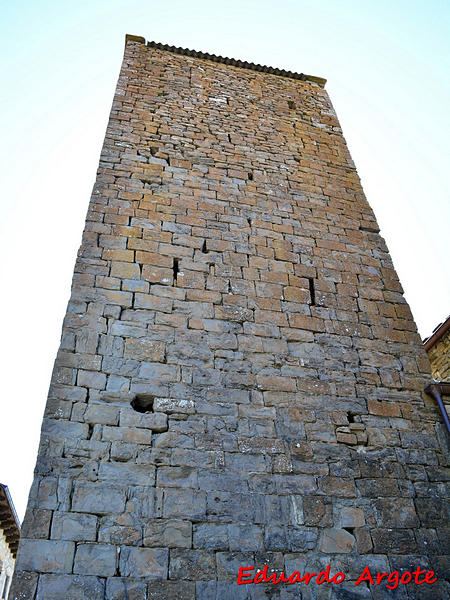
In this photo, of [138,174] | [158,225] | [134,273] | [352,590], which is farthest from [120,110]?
[352,590]

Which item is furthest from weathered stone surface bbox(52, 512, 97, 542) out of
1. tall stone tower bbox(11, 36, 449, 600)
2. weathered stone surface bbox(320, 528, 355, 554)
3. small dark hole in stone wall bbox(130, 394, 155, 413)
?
weathered stone surface bbox(320, 528, 355, 554)

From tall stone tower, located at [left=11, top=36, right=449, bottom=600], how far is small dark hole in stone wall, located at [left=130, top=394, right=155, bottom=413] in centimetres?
1

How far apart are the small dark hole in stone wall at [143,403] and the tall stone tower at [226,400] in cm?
1

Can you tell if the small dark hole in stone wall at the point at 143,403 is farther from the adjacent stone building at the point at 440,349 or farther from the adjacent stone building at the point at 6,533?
the adjacent stone building at the point at 6,533

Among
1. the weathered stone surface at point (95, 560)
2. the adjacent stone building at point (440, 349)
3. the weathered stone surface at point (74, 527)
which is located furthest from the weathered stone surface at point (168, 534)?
the adjacent stone building at point (440, 349)

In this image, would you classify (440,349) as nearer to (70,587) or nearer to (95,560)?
(95,560)

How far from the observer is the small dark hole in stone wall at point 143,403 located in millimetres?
3789

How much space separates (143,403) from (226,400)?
0.65m

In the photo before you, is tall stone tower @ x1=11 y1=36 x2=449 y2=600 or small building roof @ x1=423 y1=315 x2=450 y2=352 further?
small building roof @ x1=423 y1=315 x2=450 y2=352

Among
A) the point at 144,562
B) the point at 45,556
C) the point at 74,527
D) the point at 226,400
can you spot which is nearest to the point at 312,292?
the point at 226,400

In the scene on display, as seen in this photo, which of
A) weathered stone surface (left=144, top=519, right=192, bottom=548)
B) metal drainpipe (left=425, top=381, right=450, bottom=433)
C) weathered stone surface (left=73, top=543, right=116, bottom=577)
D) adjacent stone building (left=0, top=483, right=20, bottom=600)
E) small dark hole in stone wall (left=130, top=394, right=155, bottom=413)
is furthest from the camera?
adjacent stone building (left=0, top=483, right=20, bottom=600)

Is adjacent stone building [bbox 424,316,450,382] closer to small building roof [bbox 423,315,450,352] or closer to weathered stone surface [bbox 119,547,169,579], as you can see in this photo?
small building roof [bbox 423,315,450,352]

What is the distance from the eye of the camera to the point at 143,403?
380cm

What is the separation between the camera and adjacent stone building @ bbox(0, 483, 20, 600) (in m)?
9.81
